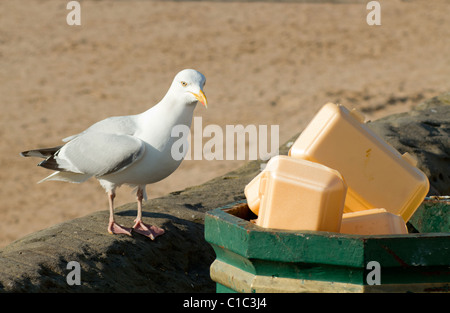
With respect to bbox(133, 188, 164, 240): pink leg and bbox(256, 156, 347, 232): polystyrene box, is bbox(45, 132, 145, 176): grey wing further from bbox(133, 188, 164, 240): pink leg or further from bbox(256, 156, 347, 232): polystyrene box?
bbox(256, 156, 347, 232): polystyrene box

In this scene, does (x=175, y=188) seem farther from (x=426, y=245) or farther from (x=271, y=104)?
(x=426, y=245)

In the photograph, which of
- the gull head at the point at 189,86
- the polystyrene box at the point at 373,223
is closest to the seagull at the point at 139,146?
the gull head at the point at 189,86

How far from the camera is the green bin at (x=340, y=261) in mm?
2332

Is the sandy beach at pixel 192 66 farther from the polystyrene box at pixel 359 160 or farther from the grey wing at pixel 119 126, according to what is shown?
the polystyrene box at pixel 359 160

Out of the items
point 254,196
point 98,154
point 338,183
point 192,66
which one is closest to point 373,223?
point 338,183

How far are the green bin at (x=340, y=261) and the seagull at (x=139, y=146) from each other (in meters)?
1.54

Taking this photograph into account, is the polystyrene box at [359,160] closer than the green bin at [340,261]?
No

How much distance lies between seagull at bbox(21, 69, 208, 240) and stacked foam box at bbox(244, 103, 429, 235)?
131 centimetres

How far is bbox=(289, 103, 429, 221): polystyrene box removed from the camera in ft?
8.70

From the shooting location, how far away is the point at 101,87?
40.4ft

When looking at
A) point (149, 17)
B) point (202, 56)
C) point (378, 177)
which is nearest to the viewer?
point (378, 177)

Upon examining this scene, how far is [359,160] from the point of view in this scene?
8.85ft

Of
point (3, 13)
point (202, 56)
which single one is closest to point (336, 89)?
point (202, 56)
